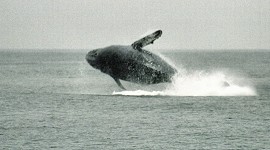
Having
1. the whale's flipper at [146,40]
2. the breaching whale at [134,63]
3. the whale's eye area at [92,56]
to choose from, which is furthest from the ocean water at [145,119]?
the whale's eye area at [92,56]

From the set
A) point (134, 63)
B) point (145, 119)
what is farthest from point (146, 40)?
point (145, 119)

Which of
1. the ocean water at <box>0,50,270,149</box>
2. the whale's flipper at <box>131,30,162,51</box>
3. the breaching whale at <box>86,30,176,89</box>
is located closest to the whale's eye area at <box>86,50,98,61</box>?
the breaching whale at <box>86,30,176,89</box>

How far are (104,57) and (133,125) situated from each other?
5017 millimetres

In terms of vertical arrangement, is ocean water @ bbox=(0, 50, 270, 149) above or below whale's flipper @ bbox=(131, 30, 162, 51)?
below

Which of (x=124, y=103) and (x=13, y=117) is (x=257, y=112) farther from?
(x=13, y=117)

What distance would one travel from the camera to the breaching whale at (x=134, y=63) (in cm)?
3928

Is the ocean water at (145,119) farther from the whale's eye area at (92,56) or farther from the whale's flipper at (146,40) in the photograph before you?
the whale's eye area at (92,56)

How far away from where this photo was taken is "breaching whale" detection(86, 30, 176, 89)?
39.3 metres

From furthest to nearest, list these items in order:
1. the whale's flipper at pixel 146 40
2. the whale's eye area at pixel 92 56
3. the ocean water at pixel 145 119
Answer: the whale's eye area at pixel 92 56 → the whale's flipper at pixel 146 40 → the ocean water at pixel 145 119

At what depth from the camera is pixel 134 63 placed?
129 feet

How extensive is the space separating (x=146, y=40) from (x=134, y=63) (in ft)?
5.72

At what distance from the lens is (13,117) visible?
43594mm

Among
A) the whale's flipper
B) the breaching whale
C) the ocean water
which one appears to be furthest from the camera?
the breaching whale

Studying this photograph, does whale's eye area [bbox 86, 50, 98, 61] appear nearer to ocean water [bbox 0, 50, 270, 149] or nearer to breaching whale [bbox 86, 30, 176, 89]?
breaching whale [bbox 86, 30, 176, 89]
